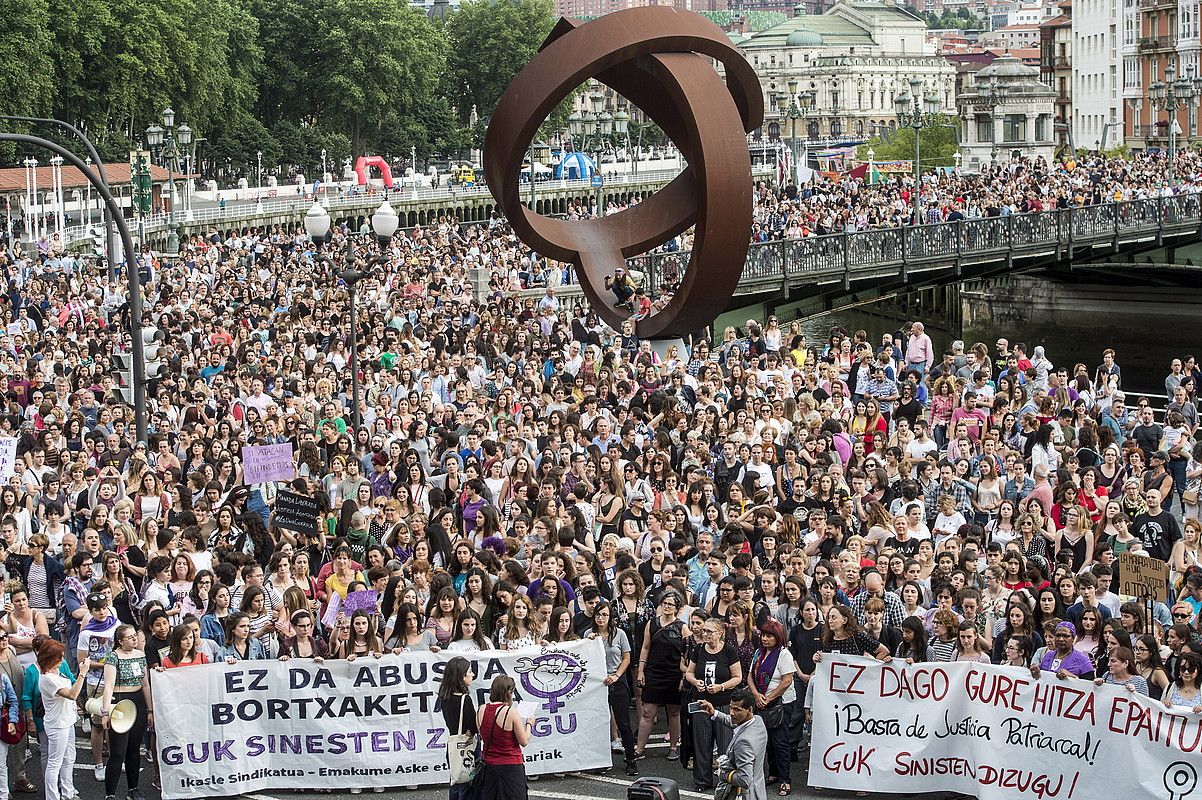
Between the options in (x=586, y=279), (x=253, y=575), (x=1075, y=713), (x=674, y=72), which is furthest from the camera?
(x=586, y=279)

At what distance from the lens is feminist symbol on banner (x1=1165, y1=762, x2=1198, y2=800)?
10992 mm

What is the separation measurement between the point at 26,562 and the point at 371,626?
3913 millimetres

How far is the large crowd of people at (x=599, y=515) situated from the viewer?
12617 millimetres

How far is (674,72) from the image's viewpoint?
83.0 ft

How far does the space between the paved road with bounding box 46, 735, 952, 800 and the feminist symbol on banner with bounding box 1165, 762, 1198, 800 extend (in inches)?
63.5

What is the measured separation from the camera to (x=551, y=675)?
12.9 meters

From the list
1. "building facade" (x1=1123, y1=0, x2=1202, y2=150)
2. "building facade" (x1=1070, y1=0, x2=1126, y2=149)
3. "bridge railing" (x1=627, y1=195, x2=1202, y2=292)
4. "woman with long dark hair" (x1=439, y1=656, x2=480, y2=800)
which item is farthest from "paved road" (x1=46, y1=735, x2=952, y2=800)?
"building facade" (x1=1070, y1=0, x2=1126, y2=149)

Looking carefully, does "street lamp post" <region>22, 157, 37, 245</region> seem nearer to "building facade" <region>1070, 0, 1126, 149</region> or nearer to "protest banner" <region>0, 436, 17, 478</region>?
"protest banner" <region>0, 436, 17, 478</region>

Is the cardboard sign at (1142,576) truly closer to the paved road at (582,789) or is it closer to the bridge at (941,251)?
the paved road at (582,789)

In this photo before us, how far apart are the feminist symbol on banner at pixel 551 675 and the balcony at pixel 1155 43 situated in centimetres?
9660

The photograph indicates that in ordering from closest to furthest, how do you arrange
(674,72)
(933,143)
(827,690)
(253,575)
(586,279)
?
1. (827,690)
2. (253,575)
3. (674,72)
4. (586,279)
5. (933,143)

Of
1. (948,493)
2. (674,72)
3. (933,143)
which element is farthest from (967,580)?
(933,143)

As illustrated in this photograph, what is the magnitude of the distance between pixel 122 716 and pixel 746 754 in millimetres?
4158

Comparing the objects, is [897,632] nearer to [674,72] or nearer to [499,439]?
[499,439]
